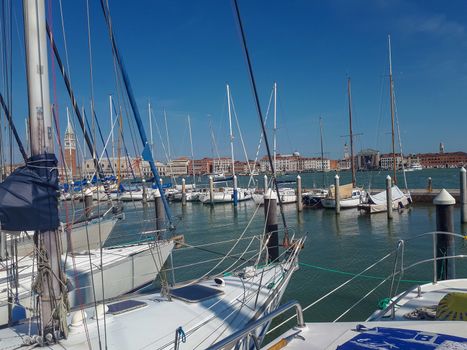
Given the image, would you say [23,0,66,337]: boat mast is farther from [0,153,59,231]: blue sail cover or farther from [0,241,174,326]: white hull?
[0,241,174,326]: white hull

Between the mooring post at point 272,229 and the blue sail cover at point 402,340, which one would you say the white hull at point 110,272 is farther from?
the blue sail cover at point 402,340

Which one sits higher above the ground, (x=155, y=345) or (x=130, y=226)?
(x=155, y=345)

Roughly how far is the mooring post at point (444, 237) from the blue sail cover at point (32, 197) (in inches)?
325

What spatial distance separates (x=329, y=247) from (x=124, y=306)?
1458 centimetres

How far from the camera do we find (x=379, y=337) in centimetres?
337

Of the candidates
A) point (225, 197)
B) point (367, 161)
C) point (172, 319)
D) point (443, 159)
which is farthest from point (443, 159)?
point (172, 319)

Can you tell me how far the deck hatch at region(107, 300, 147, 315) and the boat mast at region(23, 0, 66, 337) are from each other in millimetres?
1268

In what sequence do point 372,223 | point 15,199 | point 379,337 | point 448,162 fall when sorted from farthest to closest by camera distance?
1. point 448,162
2. point 372,223
3. point 15,199
4. point 379,337

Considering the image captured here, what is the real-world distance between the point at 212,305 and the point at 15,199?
10.9ft

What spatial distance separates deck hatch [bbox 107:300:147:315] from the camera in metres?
5.48

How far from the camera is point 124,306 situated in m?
5.68

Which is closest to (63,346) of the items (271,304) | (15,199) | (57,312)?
(57,312)

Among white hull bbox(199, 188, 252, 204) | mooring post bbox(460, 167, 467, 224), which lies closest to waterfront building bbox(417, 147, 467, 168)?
white hull bbox(199, 188, 252, 204)

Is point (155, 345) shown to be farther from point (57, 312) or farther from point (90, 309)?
point (90, 309)
